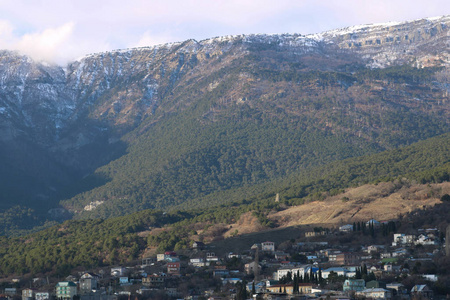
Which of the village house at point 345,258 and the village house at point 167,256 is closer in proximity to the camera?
the village house at point 345,258

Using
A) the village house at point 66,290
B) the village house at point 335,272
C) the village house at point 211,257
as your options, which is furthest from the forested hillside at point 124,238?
the village house at point 335,272

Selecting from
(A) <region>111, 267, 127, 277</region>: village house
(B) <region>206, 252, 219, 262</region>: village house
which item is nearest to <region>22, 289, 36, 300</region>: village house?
(A) <region>111, 267, 127, 277</region>: village house

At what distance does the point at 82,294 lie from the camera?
12375cm

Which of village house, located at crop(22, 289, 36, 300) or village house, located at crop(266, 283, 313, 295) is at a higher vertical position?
village house, located at crop(22, 289, 36, 300)

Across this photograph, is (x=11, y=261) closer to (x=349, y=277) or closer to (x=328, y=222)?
(x=328, y=222)

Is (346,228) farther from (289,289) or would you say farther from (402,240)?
(289,289)

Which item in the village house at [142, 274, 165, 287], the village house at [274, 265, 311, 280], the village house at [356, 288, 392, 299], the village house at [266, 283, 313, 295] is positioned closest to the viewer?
the village house at [356, 288, 392, 299]

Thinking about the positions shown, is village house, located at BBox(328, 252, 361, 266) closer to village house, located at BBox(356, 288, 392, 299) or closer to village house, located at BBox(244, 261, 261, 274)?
village house, located at BBox(244, 261, 261, 274)

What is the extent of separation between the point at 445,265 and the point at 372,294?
16842mm

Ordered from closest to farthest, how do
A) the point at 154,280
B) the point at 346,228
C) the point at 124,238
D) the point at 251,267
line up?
the point at 154,280, the point at 251,267, the point at 346,228, the point at 124,238

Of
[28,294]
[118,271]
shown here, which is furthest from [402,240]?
[28,294]

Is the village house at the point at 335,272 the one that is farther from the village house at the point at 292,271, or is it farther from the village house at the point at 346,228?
the village house at the point at 346,228

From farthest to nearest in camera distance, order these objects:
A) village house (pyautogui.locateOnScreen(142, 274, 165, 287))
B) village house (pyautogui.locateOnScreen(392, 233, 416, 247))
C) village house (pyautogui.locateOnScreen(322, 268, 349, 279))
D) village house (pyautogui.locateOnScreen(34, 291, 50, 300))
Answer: village house (pyautogui.locateOnScreen(392, 233, 416, 247)) → village house (pyautogui.locateOnScreen(142, 274, 165, 287)) → village house (pyautogui.locateOnScreen(34, 291, 50, 300)) → village house (pyautogui.locateOnScreen(322, 268, 349, 279))

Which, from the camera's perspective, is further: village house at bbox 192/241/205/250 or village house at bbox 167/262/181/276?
village house at bbox 192/241/205/250
